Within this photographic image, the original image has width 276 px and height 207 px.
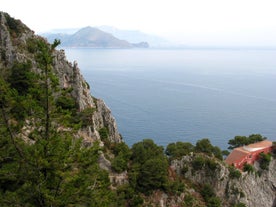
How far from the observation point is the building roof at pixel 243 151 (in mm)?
59125

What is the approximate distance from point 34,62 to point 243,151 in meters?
47.0

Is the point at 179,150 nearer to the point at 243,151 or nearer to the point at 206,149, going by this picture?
the point at 206,149

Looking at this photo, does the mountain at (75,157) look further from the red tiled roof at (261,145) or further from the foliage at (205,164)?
the red tiled roof at (261,145)

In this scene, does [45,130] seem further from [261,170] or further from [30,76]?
[261,170]

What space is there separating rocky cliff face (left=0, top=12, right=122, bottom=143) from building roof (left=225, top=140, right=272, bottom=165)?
29.0 m

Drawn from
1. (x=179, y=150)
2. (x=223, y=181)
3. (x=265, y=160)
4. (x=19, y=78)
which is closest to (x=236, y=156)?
(x=265, y=160)

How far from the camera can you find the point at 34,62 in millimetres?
40281

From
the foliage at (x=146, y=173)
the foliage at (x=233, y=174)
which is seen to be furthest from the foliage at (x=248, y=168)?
the foliage at (x=146, y=173)

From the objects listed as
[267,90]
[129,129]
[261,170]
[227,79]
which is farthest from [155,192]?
[227,79]

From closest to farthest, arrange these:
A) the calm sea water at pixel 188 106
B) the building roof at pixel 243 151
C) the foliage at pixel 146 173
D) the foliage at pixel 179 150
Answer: the foliage at pixel 146 173, the foliage at pixel 179 150, the building roof at pixel 243 151, the calm sea water at pixel 188 106

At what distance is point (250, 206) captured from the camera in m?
51.2

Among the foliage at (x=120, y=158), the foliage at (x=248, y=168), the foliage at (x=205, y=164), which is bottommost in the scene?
the foliage at (x=248, y=168)

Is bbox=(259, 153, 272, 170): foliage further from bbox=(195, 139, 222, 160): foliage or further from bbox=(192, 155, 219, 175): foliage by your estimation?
bbox=(192, 155, 219, 175): foliage

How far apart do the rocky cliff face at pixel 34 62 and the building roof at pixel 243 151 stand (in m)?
29.0
